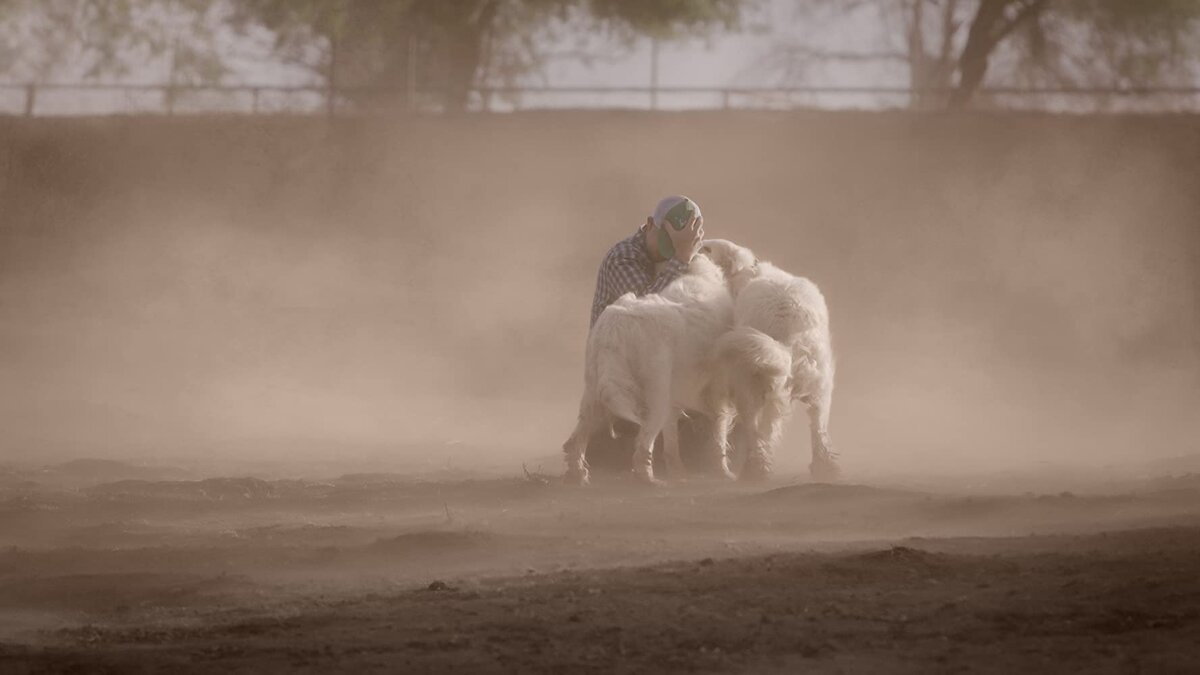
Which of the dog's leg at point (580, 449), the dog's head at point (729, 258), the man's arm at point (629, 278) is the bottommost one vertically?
the dog's leg at point (580, 449)

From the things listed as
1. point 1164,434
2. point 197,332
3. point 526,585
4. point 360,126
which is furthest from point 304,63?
point 526,585

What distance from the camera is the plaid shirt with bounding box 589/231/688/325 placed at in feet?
41.3

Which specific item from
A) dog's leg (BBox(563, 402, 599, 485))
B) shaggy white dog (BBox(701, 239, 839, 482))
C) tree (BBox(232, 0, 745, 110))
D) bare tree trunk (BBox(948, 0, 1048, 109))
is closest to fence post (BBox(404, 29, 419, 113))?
tree (BBox(232, 0, 745, 110))

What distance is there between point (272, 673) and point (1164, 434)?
622 inches

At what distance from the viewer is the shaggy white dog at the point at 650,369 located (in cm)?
1162

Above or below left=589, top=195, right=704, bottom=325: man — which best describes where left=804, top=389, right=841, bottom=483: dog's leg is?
below

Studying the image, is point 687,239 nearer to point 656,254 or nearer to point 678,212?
point 678,212

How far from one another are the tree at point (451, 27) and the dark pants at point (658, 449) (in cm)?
2027

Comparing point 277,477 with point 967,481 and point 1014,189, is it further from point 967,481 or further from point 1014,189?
point 1014,189

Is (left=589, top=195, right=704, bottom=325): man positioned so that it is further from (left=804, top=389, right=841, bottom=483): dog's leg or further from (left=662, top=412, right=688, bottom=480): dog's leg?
(left=804, top=389, right=841, bottom=483): dog's leg

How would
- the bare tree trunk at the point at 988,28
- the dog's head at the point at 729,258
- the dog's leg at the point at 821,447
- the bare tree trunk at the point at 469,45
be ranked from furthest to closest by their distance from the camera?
the bare tree trunk at the point at 469,45, the bare tree trunk at the point at 988,28, the dog's head at the point at 729,258, the dog's leg at the point at 821,447

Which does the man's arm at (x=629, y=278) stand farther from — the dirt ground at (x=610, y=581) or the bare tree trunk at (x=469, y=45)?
the bare tree trunk at (x=469, y=45)

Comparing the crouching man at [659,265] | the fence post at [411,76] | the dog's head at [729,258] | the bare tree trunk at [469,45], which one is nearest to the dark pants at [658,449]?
the crouching man at [659,265]

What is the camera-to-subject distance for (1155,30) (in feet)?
108
